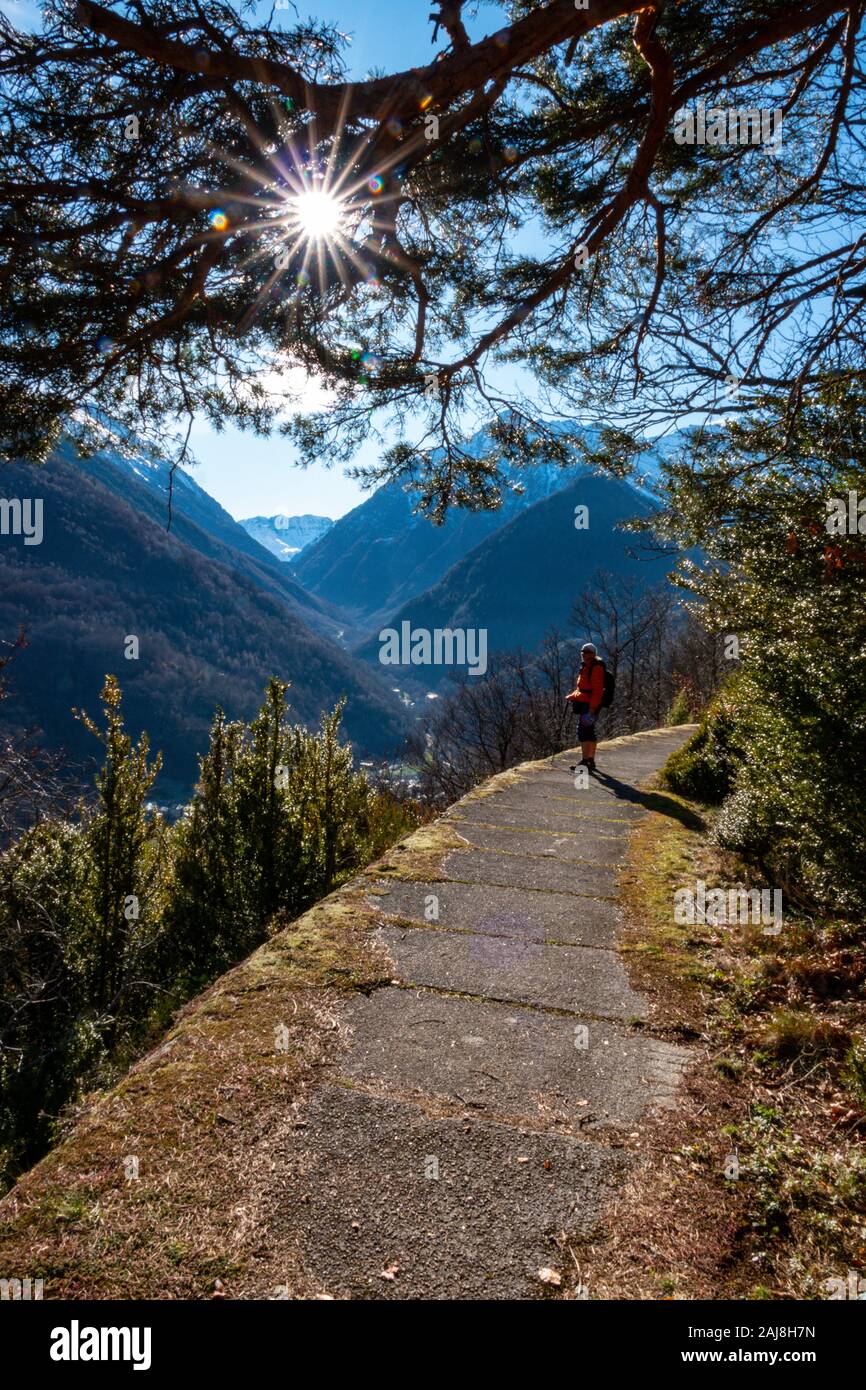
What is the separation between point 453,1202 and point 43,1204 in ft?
3.52

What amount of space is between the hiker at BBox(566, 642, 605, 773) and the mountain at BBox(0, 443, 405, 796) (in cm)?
8937

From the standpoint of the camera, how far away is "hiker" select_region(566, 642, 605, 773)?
26.9 feet

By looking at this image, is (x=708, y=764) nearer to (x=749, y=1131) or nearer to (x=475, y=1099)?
(x=749, y=1131)

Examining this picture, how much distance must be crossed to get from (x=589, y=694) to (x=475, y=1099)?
6378mm

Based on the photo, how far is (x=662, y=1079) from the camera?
240 cm

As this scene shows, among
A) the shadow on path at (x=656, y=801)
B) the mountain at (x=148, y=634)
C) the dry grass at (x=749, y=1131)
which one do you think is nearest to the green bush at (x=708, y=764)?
the shadow on path at (x=656, y=801)

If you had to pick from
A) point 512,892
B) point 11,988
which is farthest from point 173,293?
point 11,988

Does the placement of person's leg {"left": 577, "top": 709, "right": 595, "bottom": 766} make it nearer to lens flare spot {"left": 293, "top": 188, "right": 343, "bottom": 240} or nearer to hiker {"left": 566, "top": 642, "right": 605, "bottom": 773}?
hiker {"left": 566, "top": 642, "right": 605, "bottom": 773}

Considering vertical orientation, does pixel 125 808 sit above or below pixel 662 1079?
above

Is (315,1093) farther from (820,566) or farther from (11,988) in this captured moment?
(11,988)

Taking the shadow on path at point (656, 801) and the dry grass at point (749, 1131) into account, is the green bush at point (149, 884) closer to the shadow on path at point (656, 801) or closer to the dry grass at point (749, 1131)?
the shadow on path at point (656, 801)

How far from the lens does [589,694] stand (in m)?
8.20

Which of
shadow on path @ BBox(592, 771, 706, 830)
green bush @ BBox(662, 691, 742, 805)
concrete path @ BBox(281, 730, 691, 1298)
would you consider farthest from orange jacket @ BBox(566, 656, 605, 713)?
concrete path @ BBox(281, 730, 691, 1298)

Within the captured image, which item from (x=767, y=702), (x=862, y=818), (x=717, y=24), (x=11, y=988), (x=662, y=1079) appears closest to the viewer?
(x=662, y=1079)
